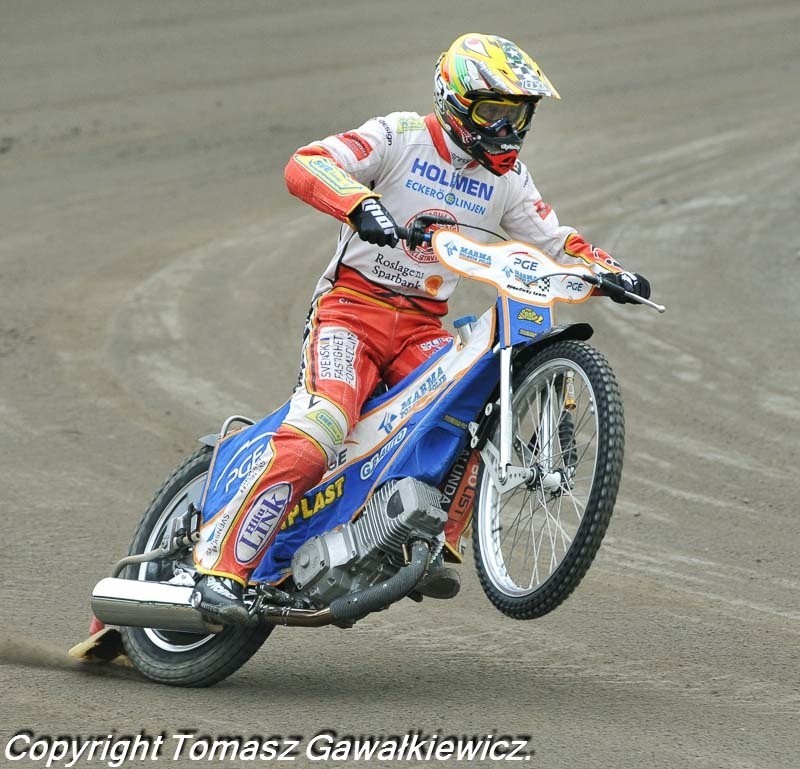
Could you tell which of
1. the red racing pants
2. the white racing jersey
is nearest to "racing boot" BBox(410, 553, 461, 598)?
the red racing pants

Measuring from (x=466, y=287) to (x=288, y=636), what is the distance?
694 cm

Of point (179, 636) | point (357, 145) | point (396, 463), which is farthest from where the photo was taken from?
point (179, 636)

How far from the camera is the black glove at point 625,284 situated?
5.38 meters

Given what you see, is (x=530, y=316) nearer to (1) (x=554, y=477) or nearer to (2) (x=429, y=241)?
(2) (x=429, y=241)

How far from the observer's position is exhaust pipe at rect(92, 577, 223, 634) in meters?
5.65

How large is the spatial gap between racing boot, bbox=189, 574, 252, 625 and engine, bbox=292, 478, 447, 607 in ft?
0.82

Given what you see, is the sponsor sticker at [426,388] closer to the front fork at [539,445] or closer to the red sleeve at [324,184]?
the front fork at [539,445]

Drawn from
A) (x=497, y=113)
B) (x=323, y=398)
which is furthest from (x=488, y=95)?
(x=323, y=398)

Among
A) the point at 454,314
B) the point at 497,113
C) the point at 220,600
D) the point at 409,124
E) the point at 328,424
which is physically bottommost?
the point at 454,314

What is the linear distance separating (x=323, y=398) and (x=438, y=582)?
0.86 metres

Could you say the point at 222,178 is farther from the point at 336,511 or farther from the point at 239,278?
the point at 336,511

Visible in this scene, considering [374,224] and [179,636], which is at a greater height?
[374,224]

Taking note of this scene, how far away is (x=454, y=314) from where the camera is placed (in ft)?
40.6

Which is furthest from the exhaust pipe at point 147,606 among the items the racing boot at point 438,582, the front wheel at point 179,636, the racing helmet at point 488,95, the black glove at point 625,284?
the racing helmet at point 488,95
